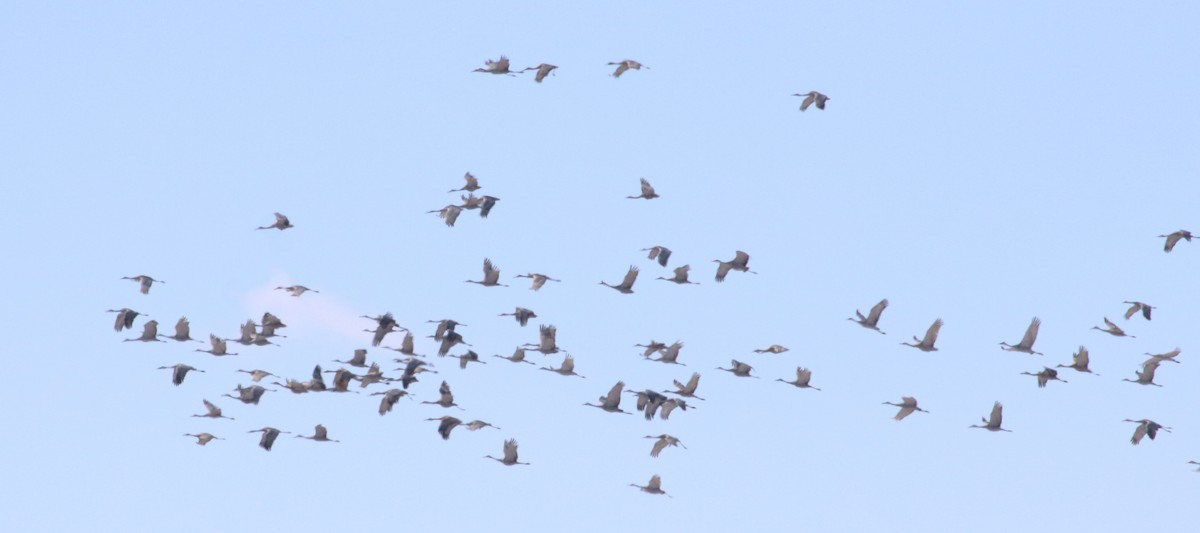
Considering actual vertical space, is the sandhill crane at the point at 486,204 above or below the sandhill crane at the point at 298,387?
above

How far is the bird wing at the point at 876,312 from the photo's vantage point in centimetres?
5684

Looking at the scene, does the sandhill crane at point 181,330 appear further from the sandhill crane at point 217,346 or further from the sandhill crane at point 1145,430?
the sandhill crane at point 1145,430

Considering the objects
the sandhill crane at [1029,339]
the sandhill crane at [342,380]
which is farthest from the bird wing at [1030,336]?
the sandhill crane at [342,380]

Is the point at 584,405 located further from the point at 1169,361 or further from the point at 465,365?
the point at 1169,361

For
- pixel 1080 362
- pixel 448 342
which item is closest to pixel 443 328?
pixel 448 342

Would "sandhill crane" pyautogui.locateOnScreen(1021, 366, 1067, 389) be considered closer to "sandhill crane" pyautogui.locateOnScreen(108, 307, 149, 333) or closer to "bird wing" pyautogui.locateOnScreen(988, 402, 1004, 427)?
"bird wing" pyautogui.locateOnScreen(988, 402, 1004, 427)

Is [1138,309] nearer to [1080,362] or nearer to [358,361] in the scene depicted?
[1080,362]

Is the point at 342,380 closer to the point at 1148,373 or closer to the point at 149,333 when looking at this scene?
the point at 149,333

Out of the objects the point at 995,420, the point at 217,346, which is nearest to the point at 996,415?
the point at 995,420

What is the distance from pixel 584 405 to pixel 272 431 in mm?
8812

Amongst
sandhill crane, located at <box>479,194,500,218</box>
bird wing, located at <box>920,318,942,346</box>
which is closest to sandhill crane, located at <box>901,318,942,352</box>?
bird wing, located at <box>920,318,942,346</box>

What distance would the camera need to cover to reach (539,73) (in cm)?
5812

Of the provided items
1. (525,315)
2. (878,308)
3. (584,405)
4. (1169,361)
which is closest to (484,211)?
(525,315)

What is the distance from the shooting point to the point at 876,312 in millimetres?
57031
